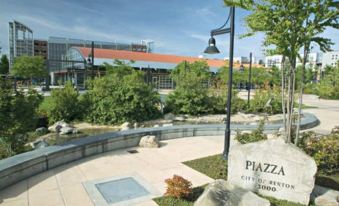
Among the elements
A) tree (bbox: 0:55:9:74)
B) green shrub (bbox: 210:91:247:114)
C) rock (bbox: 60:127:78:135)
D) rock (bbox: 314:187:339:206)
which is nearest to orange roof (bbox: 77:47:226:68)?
tree (bbox: 0:55:9:74)

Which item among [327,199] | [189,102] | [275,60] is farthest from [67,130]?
[275,60]

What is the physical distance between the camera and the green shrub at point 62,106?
38.0ft

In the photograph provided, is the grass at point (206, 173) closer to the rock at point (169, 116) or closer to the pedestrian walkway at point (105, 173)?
the pedestrian walkway at point (105, 173)

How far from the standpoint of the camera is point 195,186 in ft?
14.9

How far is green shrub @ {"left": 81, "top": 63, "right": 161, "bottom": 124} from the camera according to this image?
38.5 ft

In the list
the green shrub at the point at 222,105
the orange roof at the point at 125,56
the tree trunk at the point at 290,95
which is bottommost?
the green shrub at the point at 222,105

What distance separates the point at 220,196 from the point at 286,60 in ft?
9.88

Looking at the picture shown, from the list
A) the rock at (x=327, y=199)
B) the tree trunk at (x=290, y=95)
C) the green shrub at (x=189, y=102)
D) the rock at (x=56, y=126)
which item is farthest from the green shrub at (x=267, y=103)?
the rock at (x=327, y=199)

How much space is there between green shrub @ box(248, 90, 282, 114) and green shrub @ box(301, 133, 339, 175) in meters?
9.86

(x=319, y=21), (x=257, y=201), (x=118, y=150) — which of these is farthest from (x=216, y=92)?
(x=257, y=201)

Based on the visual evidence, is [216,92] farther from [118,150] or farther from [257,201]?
[257,201]

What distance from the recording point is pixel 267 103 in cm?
1492

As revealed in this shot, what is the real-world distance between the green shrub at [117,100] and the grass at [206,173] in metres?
6.52

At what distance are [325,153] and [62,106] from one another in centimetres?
1056
